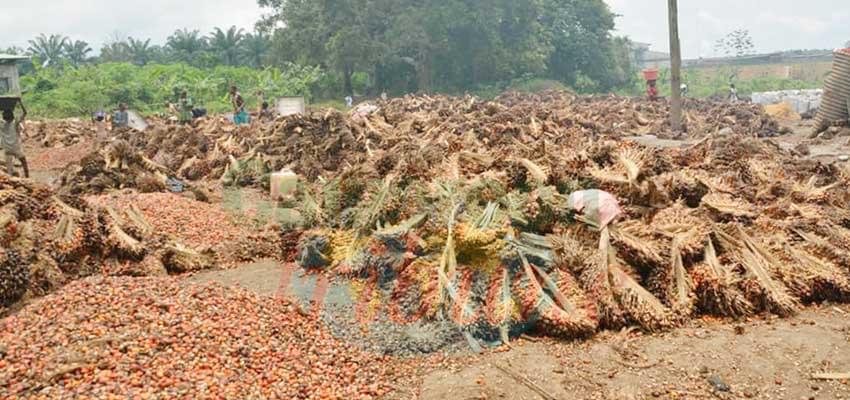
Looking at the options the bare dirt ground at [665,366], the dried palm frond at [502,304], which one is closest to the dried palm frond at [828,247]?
the bare dirt ground at [665,366]

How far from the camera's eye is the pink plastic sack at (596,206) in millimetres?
5434

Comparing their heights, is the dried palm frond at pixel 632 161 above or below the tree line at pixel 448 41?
below

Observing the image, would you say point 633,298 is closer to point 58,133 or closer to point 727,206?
point 727,206

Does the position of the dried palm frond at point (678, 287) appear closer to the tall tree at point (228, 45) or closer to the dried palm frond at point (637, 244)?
the dried palm frond at point (637, 244)

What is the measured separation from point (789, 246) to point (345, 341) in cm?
366

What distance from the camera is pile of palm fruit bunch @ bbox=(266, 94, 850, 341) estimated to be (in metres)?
4.91

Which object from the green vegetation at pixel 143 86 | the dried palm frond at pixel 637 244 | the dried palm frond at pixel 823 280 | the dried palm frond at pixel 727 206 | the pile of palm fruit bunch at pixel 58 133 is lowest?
the dried palm frond at pixel 823 280

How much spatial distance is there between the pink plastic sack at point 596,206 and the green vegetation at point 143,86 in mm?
24446

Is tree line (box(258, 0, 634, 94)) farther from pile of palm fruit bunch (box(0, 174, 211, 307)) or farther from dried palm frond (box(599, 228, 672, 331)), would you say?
dried palm frond (box(599, 228, 672, 331))

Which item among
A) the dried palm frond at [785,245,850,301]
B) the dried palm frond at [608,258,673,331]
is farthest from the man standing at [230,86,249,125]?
the dried palm frond at [785,245,850,301]

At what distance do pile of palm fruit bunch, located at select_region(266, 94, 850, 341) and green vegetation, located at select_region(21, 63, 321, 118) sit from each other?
22985mm

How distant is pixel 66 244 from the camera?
6.07 m

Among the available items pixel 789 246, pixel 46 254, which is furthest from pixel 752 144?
pixel 46 254

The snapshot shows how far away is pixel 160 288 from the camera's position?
16.8ft
